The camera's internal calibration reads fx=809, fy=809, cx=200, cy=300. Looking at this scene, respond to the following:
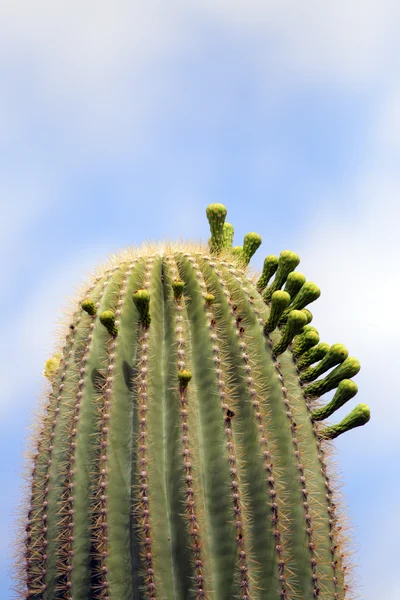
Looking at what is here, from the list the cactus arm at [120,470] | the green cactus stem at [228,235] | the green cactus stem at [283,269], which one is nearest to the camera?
the cactus arm at [120,470]

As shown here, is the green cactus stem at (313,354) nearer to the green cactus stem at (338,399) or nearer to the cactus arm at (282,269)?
the green cactus stem at (338,399)

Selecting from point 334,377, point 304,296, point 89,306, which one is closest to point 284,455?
point 334,377

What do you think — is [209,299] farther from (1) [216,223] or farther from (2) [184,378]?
(1) [216,223]

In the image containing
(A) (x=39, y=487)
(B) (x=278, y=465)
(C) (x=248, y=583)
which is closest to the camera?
(C) (x=248, y=583)

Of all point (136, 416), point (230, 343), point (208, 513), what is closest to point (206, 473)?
point (208, 513)

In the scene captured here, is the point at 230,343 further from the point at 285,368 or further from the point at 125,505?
the point at 125,505

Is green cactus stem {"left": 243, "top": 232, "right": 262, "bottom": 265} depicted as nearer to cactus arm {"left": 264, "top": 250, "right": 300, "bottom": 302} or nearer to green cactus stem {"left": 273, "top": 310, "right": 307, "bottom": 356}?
cactus arm {"left": 264, "top": 250, "right": 300, "bottom": 302}

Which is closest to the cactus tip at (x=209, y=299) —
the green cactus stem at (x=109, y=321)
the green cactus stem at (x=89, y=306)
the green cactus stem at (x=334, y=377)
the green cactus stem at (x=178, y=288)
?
the green cactus stem at (x=178, y=288)
